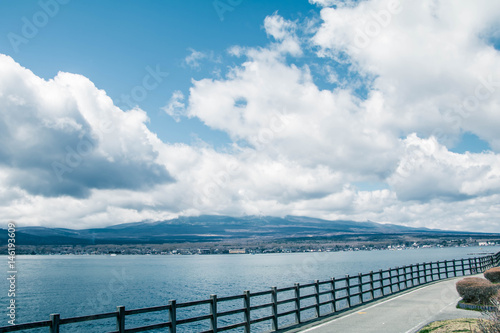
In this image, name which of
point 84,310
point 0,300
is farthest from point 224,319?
point 0,300

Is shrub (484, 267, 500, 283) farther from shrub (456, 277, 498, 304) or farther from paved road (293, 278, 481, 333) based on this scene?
shrub (456, 277, 498, 304)

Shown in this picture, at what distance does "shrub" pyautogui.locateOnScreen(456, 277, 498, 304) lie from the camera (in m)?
16.0

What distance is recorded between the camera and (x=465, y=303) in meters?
16.8

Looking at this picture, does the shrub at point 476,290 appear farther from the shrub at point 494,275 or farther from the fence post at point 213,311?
the fence post at point 213,311

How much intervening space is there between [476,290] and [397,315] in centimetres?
352

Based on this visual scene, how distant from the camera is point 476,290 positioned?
16406 mm

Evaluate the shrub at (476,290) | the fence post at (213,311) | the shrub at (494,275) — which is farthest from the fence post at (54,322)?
the shrub at (494,275)

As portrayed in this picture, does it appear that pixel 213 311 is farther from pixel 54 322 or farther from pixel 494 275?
pixel 494 275

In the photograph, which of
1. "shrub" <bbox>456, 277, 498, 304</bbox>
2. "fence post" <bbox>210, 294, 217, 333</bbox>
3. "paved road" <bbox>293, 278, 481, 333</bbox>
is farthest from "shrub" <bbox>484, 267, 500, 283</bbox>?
"fence post" <bbox>210, 294, 217, 333</bbox>

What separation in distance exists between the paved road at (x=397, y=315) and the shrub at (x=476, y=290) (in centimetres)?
83

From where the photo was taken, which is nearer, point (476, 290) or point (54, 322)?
point (54, 322)

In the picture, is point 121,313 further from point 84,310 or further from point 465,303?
point 84,310

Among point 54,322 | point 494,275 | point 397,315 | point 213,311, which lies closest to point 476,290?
point 397,315

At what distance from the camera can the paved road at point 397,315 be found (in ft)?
45.4
